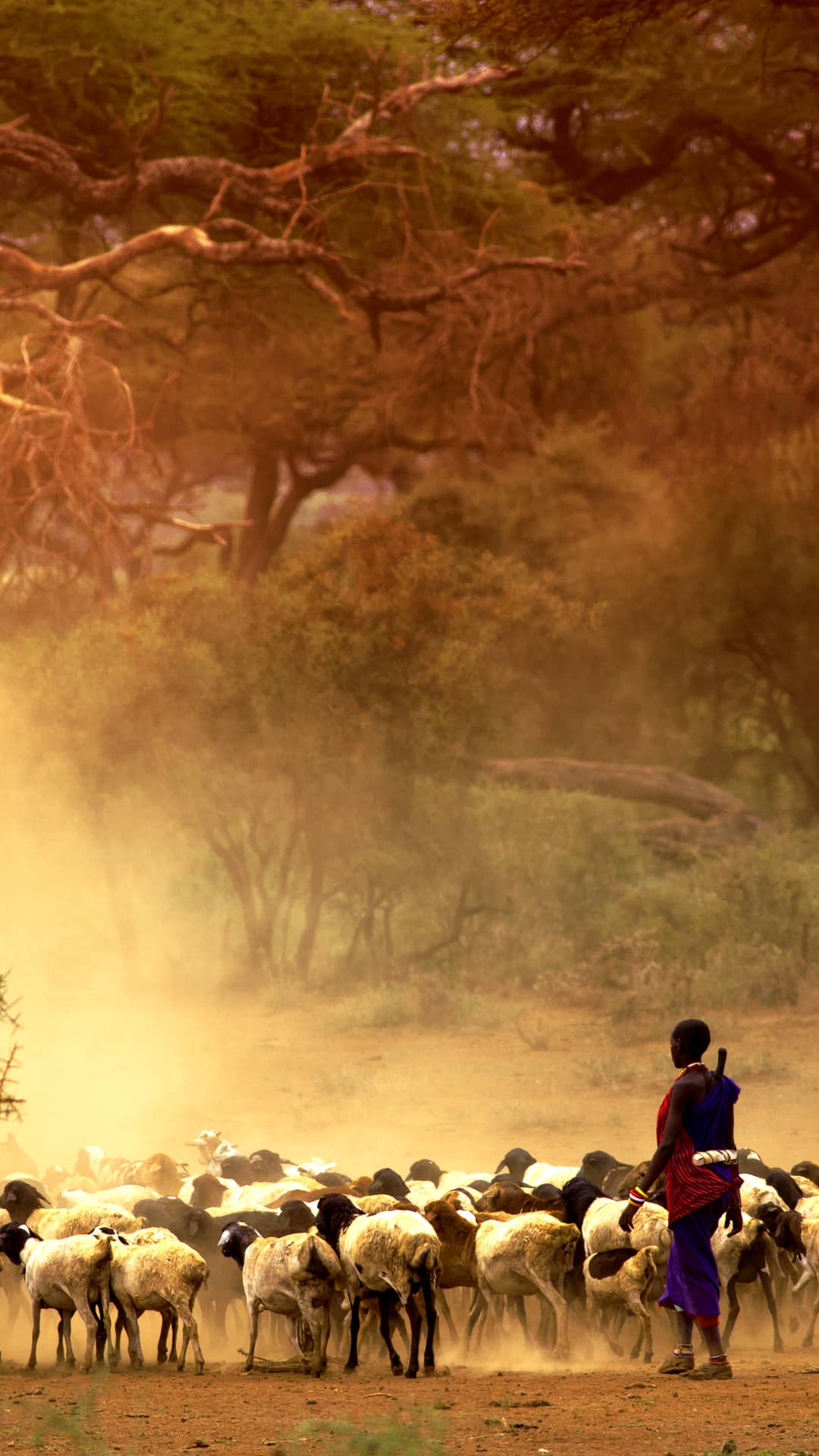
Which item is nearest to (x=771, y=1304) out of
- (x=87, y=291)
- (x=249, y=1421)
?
(x=249, y=1421)

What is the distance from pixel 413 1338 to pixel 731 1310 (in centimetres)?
156

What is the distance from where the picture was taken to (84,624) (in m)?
22.1

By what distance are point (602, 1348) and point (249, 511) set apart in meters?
24.1

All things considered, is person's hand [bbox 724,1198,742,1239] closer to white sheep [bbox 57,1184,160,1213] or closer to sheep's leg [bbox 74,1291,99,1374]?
sheep's leg [bbox 74,1291,99,1374]

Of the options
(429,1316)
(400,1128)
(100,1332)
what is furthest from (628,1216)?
(400,1128)

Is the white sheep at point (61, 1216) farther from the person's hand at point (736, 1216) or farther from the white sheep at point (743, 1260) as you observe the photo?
the person's hand at point (736, 1216)

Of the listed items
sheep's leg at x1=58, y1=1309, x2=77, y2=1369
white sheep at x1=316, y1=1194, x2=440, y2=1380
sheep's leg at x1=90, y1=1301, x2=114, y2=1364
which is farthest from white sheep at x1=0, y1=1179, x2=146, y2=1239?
white sheep at x1=316, y1=1194, x2=440, y2=1380

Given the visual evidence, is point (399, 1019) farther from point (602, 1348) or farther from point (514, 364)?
point (514, 364)

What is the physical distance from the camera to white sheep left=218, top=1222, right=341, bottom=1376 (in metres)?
7.18

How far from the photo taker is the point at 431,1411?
6363mm

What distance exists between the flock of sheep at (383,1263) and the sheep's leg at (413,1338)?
12 mm

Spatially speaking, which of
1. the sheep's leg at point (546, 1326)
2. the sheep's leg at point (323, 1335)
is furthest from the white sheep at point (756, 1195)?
the sheep's leg at point (323, 1335)

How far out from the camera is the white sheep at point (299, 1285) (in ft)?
23.6

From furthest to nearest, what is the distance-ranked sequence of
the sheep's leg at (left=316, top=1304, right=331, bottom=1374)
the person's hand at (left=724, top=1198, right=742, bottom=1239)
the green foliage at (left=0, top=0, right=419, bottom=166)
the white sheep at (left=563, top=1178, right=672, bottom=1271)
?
1. the green foliage at (left=0, top=0, right=419, bottom=166)
2. the white sheep at (left=563, top=1178, right=672, bottom=1271)
3. the sheep's leg at (left=316, top=1304, right=331, bottom=1374)
4. the person's hand at (left=724, top=1198, right=742, bottom=1239)
